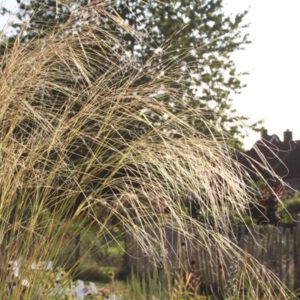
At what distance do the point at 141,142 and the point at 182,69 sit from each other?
0.55 meters

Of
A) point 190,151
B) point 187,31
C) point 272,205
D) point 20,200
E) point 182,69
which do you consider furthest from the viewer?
point 187,31

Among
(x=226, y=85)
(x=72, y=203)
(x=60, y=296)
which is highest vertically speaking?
(x=226, y=85)

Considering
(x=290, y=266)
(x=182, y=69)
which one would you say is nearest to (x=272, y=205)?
(x=290, y=266)

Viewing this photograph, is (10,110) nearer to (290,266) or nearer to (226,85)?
(290,266)

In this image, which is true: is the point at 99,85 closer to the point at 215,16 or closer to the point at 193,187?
the point at 193,187

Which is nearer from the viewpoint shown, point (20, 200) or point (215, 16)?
point (20, 200)

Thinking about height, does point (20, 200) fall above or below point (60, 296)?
above

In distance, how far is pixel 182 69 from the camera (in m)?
2.36

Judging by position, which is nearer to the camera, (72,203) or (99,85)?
(72,203)

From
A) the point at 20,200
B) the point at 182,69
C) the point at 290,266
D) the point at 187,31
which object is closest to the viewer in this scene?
the point at 20,200

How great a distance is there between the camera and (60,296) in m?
1.98

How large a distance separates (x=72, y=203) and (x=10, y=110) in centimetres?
37

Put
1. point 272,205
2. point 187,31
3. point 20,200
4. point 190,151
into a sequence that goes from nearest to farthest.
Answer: point 190,151, point 20,200, point 272,205, point 187,31

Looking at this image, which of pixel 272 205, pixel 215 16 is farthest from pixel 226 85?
pixel 272 205
